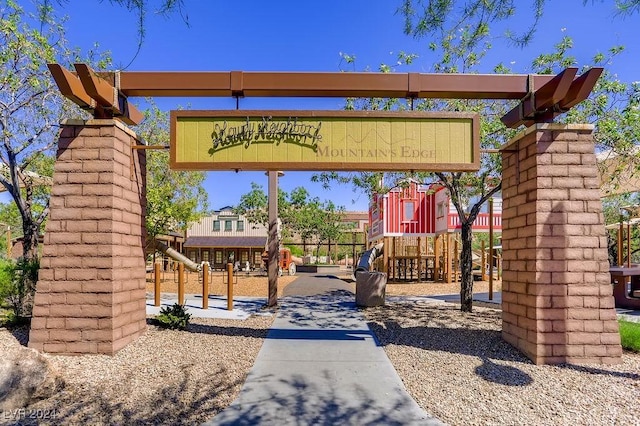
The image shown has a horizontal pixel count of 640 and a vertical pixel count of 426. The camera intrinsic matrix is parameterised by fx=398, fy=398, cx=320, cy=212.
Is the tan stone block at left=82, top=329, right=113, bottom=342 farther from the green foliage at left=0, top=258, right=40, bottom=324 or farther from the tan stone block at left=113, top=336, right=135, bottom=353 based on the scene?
the green foliage at left=0, top=258, right=40, bottom=324

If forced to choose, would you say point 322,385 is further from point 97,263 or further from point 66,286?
point 66,286

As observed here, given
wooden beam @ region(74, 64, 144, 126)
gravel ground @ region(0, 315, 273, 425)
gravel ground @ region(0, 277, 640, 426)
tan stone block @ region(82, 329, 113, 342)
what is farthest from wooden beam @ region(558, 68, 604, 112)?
tan stone block @ region(82, 329, 113, 342)

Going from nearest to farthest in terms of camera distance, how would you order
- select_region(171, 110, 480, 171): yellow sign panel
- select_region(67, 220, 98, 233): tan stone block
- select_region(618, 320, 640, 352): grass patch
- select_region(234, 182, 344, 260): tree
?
select_region(67, 220, 98, 233): tan stone block, select_region(618, 320, 640, 352): grass patch, select_region(171, 110, 480, 171): yellow sign panel, select_region(234, 182, 344, 260): tree

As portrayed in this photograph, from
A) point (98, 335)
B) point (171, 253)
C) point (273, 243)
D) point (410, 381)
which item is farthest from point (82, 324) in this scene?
point (171, 253)

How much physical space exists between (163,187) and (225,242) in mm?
19735

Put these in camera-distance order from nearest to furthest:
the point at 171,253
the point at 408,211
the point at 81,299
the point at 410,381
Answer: the point at 410,381
the point at 81,299
the point at 408,211
the point at 171,253

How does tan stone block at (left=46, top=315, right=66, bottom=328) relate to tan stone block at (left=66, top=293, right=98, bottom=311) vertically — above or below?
below

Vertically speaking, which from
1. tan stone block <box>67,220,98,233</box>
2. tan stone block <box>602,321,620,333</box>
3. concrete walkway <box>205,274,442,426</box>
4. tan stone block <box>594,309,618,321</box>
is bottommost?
concrete walkway <box>205,274,442,426</box>

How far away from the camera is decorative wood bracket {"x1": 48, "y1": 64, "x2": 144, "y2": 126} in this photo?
16.1ft

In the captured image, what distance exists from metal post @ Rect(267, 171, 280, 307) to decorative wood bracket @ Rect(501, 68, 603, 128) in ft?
20.5

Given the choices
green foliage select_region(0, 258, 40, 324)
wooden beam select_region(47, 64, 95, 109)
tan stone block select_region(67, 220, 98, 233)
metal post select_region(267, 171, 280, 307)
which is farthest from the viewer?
metal post select_region(267, 171, 280, 307)

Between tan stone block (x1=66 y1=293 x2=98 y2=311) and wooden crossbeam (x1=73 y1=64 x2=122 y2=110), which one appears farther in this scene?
tan stone block (x1=66 y1=293 x2=98 y2=311)

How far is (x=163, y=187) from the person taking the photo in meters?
15.5

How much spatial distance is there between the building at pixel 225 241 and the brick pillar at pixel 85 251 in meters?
28.3
